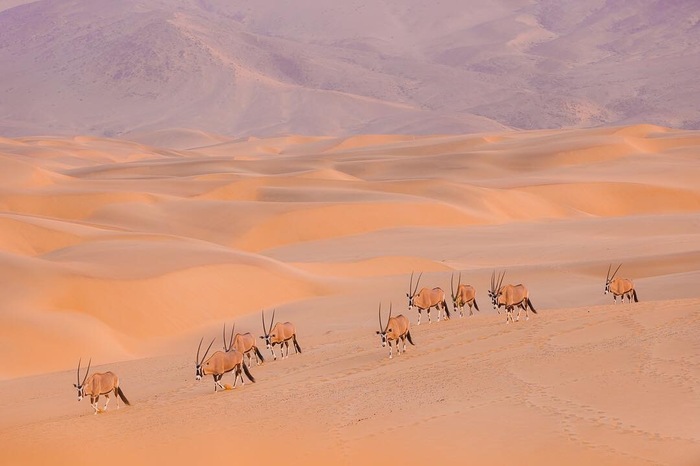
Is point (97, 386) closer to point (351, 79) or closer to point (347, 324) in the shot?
point (347, 324)

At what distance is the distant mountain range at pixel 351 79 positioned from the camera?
13738 centimetres

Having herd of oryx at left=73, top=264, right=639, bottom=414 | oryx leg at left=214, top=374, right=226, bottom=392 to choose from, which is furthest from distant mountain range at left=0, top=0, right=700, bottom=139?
oryx leg at left=214, top=374, right=226, bottom=392

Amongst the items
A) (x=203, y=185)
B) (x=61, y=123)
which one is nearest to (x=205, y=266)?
(x=203, y=185)

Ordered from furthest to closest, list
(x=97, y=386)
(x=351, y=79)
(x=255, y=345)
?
(x=351, y=79), (x=255, y=345), (x=97, y=386)

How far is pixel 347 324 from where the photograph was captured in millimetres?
17625

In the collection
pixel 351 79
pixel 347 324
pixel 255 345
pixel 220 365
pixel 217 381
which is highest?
pixel 351 79

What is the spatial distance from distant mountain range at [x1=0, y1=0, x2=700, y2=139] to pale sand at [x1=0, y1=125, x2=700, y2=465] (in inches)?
3423

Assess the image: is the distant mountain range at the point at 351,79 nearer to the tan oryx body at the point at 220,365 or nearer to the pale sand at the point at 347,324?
the pale sand at the point at 347,324

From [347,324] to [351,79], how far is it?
152m

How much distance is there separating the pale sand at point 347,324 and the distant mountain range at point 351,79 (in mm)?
86942

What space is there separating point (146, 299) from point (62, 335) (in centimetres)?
274

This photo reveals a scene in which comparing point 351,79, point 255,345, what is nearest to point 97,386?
point 255,345

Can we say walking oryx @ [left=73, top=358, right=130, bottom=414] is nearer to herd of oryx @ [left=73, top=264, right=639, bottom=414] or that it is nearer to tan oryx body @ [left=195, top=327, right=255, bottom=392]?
herd of oryx @ [left=73, top=264, right=639, bottom=414]

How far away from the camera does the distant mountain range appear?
137375 mm
